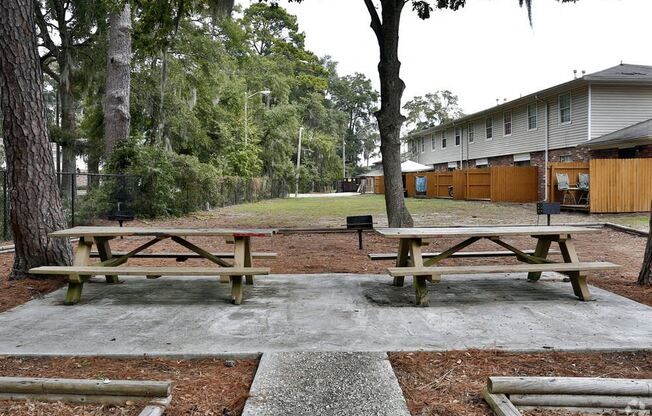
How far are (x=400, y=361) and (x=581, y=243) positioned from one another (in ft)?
28.2

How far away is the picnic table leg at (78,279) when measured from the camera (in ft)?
16.8

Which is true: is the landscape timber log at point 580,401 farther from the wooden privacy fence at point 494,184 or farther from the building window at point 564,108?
the wooden privacy fence at point 494,184

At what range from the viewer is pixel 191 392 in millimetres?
3061

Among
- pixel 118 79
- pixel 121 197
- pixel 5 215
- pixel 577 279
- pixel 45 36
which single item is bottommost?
pixel 577 279

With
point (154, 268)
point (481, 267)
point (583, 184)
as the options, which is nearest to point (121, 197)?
point (154, 268)

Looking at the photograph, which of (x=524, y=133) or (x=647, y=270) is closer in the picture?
(x=647, y=270)

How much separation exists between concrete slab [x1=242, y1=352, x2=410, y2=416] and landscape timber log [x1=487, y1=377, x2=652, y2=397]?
0.58 meters

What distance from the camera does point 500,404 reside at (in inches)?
109

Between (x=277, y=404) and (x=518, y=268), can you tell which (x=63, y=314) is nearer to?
(x=277, y=404)

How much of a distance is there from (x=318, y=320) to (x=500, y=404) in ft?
6.70

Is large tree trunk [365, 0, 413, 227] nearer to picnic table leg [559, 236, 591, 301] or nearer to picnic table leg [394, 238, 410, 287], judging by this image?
picnic table leg [394, 238, 410, 287]

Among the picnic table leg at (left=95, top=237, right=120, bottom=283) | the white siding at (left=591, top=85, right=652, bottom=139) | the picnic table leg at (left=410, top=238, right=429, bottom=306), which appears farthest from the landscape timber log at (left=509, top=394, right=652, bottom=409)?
the white siding at (left=591, top=85, right=652, bottom=139)

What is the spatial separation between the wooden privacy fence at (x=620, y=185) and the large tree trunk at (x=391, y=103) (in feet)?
30.4

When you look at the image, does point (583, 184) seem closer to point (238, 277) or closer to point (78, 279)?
point (238, 277)
